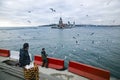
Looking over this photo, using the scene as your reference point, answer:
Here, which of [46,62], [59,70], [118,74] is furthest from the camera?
[118,74]

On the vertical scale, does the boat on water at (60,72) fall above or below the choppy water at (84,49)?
above

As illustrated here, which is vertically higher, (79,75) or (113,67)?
(79,75)

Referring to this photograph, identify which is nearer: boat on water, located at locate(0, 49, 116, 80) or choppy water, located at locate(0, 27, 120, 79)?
boat on water, located at locate(0, 49, 116, 80)

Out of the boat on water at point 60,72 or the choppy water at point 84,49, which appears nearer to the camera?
the boat on water at point 60,72

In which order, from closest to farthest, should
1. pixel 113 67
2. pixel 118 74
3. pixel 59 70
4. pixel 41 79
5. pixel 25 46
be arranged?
pixel 25 46, pixel 41 79, pixel 59 70, pixel 118 74, pixel 113 67

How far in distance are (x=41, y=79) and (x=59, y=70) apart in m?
4.50

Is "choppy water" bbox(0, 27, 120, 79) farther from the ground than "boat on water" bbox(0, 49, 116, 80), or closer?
closer

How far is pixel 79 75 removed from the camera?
37.3ft

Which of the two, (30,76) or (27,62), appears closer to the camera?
(30,76)

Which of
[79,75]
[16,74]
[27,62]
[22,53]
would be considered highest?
[22,53]

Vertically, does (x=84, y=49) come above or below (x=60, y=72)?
below

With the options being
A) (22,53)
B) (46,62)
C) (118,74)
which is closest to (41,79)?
(22,53)

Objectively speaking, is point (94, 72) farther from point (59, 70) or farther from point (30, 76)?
point (30, 76)

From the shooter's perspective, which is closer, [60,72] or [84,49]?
[60,72]
